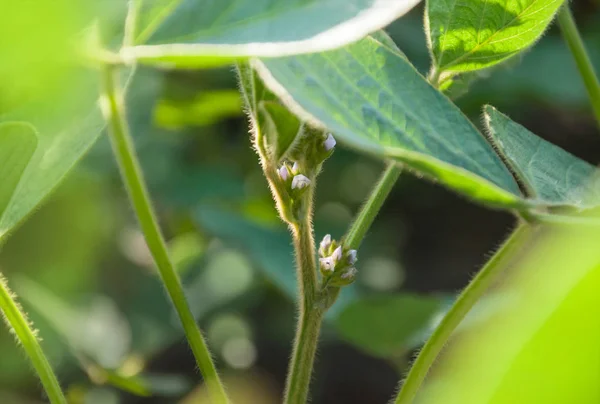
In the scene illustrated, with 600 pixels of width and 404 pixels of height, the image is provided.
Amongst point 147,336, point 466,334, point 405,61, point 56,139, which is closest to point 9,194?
point 56,139

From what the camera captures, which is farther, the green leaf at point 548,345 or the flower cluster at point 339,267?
the flower cluster at point 339,267

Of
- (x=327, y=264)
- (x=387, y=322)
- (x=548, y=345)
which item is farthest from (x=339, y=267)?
(x=387, y=322)

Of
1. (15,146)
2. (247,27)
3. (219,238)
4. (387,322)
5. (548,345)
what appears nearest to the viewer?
(548,345)

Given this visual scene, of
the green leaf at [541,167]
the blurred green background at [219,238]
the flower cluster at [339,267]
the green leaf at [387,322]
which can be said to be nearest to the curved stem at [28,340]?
the flower cluster at [339,267]

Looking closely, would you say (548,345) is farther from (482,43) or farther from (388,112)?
(482,43)

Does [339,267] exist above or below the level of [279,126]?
below

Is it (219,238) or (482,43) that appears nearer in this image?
(482,43)

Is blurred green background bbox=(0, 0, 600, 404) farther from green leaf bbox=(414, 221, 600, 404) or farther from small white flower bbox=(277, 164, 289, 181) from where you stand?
green leaf bbox=(414, 221, 600, 404)

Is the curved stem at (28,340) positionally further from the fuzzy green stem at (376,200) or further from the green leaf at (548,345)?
the green leaf at (548,345)
